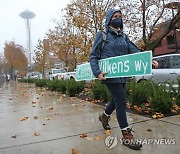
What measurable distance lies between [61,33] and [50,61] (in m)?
6.54

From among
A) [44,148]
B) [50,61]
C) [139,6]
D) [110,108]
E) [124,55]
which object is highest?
[139,6]

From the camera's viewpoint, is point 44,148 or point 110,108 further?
point 110,108

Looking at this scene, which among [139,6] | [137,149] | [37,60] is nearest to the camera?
[137,149]

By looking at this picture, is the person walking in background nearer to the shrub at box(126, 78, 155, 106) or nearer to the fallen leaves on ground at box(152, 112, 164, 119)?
the fallen leaves on ground at box(152, 112, 164, 119)

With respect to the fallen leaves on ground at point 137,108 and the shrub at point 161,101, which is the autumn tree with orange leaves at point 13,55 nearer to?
the fallen leaves on ground at point 137,108

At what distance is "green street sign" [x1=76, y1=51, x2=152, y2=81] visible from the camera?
10.1 ft

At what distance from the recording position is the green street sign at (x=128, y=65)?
3067 mm

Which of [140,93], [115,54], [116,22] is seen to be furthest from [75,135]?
[140,93]

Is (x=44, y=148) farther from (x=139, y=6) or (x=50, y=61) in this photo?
(x=50, y=61)

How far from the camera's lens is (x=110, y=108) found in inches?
155

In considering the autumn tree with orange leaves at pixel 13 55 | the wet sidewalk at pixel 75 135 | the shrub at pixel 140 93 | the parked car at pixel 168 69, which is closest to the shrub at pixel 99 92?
the shrub at pixel 140 93

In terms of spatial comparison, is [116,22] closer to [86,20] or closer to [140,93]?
[140,93]

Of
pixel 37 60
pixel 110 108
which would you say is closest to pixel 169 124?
pixel 110 108

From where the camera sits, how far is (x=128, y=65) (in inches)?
129
